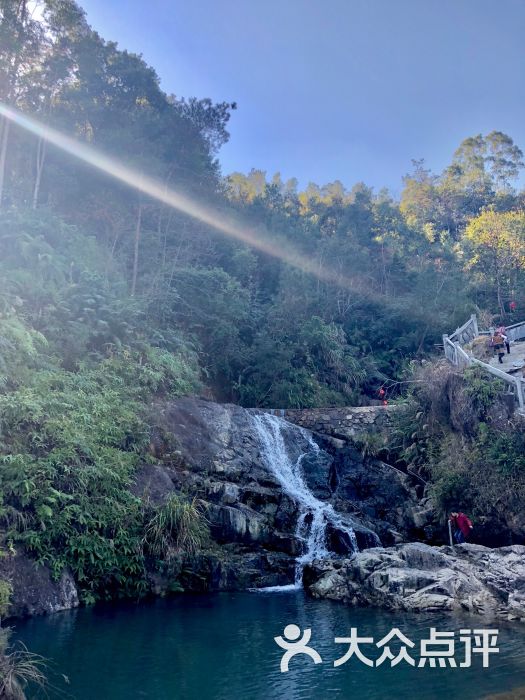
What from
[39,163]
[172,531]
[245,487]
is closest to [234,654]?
[172,531]

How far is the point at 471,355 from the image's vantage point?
782 inches

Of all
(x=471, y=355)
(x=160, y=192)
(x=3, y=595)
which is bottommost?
(x=3, y=595)

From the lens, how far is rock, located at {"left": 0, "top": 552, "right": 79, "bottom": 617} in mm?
10250

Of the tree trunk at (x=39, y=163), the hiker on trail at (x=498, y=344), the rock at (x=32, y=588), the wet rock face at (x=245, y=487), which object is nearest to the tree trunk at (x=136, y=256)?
the tree trunk at (x=39, y=163)

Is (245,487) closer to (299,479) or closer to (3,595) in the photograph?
(299,479)

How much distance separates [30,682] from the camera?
7.32m

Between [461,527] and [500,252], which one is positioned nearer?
[461,527]

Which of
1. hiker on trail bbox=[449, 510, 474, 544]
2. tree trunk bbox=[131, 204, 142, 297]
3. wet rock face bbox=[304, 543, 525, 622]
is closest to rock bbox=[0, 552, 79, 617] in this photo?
wet rock face bbox=[304, 543, 525, 622]

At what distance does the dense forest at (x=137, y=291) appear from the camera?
1232cm

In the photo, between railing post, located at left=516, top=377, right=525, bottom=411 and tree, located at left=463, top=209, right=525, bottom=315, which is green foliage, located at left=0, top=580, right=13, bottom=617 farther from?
tree, located at left=463, top=209, right=525, bottom=315

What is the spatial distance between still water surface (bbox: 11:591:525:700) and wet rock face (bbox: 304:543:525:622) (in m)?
0.49

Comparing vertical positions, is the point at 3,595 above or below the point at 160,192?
below

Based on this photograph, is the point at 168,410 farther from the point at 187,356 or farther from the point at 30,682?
the point at 30,682

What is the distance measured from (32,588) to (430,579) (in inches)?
311
